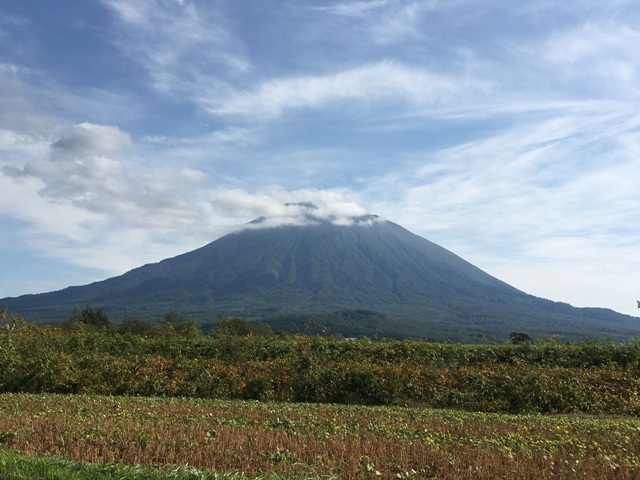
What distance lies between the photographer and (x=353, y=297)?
154125 millimetres

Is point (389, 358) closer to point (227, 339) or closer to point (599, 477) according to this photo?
point (227, 339)

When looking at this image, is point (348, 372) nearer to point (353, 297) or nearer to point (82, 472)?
point (82, 472)

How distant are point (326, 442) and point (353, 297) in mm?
147835

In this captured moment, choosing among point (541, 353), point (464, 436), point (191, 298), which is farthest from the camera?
point (191, 298)

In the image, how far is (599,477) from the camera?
20.2ft

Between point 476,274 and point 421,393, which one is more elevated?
point 476,274

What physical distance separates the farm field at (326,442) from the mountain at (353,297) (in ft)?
291

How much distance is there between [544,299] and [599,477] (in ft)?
597

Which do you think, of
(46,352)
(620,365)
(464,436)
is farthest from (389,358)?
(46,352)

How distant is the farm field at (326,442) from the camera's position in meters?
6.22

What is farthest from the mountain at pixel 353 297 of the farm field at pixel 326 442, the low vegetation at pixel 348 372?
the farm field at pixel 326 442

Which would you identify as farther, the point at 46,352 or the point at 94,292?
the point at 94,292

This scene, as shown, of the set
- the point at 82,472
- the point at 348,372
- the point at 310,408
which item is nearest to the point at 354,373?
the point at 348,372

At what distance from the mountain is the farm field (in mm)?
88559
